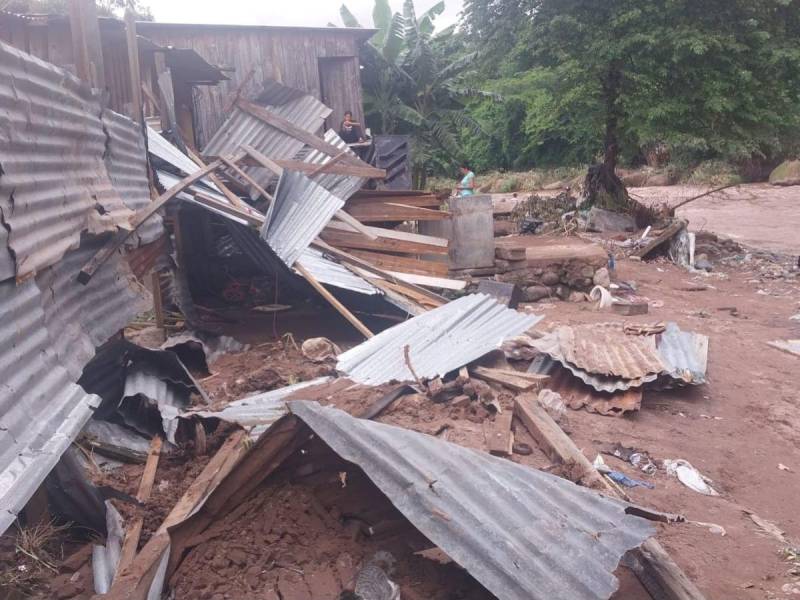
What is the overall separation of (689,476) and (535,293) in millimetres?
5527

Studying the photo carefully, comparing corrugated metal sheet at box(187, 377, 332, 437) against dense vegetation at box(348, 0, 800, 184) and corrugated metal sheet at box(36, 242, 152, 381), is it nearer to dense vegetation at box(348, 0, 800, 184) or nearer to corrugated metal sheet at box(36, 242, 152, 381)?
corrugated metal sheet at box(36, 242, 152, 381)

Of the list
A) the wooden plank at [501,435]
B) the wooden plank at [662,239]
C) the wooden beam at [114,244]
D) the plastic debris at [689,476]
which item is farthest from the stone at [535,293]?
the wooden beam at [114,244]

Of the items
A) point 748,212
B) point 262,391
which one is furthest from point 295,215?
point 748,212

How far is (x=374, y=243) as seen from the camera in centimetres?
815

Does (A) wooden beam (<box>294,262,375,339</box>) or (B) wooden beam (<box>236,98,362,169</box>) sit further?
(B) wooden beam (<box>236,98,362,169</box>)

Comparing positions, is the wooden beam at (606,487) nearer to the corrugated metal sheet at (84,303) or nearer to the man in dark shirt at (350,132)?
the corrugated metal sheet at (84,303)

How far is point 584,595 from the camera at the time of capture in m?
2.12

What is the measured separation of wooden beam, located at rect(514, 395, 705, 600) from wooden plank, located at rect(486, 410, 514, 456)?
146 mm

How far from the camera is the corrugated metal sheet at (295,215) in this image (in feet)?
21.3

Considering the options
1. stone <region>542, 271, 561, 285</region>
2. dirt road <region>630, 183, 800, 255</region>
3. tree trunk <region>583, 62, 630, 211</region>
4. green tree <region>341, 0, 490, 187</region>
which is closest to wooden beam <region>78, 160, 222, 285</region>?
stone <region>542, 271, 561, 285</region>

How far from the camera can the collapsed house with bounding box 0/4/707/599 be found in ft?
7.73

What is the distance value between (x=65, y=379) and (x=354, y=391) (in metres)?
2.32

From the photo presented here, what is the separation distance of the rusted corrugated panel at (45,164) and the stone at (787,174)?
23990 mm

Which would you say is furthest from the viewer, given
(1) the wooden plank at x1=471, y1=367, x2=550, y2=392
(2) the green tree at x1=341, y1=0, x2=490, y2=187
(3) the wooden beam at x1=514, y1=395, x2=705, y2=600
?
(2) the green tree at x1=341, y1=0, x2=490, y2=187
